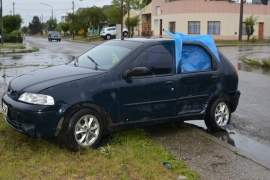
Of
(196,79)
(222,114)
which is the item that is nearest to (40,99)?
(196,79)

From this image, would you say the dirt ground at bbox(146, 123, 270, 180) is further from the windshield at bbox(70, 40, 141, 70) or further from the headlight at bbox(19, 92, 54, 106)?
the headlight at bbox(19, 92, 54, 106)

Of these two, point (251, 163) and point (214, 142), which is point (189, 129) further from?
point (251, 163)

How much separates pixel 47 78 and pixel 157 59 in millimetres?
1742

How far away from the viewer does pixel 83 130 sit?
520 cm

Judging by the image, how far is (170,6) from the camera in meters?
51.2

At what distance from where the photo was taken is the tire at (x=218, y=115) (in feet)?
21.8

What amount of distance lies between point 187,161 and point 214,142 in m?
0.99

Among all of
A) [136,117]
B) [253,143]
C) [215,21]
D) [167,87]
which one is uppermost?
[215,21]

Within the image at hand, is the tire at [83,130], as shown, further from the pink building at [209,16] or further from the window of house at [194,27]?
the window of house at [194,27]

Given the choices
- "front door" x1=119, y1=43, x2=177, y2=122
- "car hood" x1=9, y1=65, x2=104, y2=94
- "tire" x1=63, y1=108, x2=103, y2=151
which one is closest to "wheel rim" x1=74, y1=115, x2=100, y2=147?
"tire" x1=63, y1=108, x2=103, y2=151

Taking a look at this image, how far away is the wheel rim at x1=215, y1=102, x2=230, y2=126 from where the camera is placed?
677 cm

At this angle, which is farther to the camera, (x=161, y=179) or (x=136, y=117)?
(x=136, y=117)

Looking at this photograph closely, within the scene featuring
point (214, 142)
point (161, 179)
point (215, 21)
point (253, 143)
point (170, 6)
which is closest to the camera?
point (161, 179)

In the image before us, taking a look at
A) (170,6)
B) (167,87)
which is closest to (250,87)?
(167,87)
